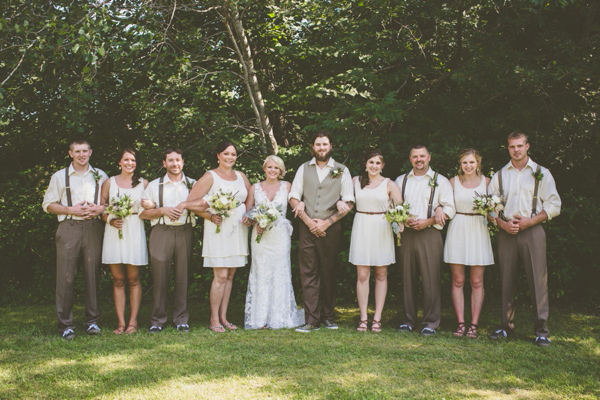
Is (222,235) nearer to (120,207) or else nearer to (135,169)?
(120,207)

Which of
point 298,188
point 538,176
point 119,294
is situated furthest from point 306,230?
point 538,176

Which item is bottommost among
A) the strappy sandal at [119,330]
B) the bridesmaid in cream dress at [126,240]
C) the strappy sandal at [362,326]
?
the strappy sandal at [119,330]

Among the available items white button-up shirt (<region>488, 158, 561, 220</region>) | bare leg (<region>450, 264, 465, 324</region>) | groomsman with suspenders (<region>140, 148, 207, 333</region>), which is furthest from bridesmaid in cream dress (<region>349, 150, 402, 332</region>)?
groomsman with suspenders (<region>140, 148, 207, 333</region>)

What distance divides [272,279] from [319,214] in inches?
37.7

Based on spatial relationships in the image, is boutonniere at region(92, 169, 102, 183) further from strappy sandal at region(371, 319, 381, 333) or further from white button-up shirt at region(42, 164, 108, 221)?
strappy sandal at region(371, 319, 381, 333)

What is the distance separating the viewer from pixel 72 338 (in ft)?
19.2

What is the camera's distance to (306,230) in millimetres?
6289

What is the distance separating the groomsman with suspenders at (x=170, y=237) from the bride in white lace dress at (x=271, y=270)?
726 millimetres

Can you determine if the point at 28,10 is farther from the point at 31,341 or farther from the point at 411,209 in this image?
the point at 411,209

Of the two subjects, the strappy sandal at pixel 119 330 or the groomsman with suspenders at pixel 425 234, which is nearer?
the groomsman with suspenders at pixel 425 234

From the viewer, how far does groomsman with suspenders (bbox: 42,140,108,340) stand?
5992 mm

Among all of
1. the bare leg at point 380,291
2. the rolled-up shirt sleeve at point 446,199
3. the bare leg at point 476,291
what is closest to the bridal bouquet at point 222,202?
the bare leg at point 380,291

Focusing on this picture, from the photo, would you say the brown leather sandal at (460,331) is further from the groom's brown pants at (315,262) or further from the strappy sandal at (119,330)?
the strappy sandal at (119,330)

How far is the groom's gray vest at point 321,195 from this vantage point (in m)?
6.19
